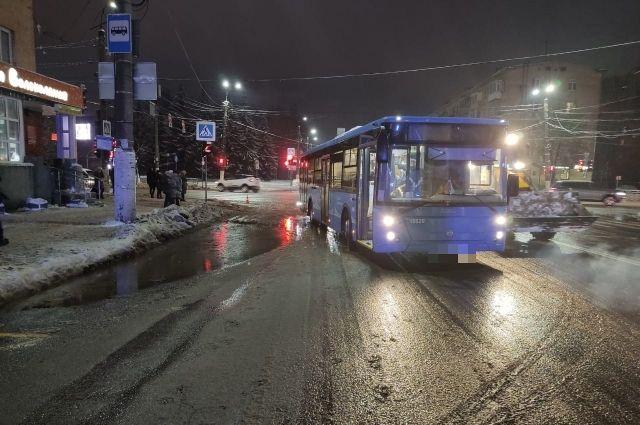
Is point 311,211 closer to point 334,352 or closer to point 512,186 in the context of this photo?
point 512,186

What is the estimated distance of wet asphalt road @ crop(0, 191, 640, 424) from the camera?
3.68 meters

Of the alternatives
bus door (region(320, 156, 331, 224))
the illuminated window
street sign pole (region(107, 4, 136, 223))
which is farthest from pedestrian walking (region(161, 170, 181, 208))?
bus door (region(320, 156, 331, 224))

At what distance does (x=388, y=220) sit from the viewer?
30.0ft

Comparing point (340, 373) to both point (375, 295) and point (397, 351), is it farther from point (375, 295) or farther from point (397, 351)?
point (375, 295)

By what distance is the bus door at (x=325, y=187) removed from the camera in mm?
14671

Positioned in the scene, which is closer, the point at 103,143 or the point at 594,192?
the point at 103,143

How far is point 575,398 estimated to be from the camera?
3871mm

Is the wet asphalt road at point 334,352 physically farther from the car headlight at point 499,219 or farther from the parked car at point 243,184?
the parked car at point 243,184

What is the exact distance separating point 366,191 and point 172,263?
4526 mm

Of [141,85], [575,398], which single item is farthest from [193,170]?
[575,398]

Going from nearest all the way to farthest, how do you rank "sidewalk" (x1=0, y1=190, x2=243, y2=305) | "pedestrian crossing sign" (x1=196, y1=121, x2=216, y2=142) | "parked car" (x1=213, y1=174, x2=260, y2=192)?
"sidewalk" (x1=0, y1=190, x2=243, y2=305) < "pedestrian crossing sign" (x1=196, y1=121, x2=216, y2=142) < "parked car" (x1=213, y1=174, x2=260, y2=192)

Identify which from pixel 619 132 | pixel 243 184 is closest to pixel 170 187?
pixel 243 184

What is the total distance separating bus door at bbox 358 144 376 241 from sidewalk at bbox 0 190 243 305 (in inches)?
217

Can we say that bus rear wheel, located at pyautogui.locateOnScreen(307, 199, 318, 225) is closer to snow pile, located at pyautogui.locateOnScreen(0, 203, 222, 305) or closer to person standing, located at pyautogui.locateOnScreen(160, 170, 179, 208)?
snow pile, located at pyautogui.locateOnScreen(0, 203, 222, 305)
